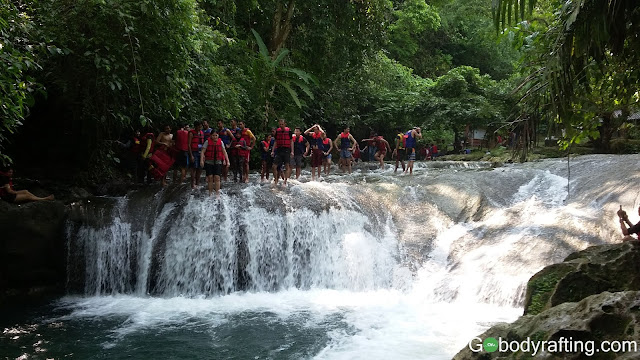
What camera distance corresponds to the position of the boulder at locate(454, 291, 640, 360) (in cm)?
348

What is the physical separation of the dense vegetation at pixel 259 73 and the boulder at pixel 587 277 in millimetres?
1566

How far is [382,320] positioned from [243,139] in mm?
6527

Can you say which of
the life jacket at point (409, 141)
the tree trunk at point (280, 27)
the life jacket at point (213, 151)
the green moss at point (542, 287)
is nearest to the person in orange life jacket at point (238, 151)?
the life jacket at point (213, 151)

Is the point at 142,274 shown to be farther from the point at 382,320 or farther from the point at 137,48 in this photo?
the point at 382,320

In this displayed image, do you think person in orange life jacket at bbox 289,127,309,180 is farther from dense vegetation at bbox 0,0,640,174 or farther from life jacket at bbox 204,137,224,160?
dense vegetation at bbox 0,0,640,174

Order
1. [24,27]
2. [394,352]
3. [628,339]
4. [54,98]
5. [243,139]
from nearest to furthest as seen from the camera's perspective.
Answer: [628,339] < [394,352] < [24,27] < [54,98] < [243,139]

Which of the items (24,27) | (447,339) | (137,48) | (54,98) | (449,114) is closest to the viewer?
(447,339)

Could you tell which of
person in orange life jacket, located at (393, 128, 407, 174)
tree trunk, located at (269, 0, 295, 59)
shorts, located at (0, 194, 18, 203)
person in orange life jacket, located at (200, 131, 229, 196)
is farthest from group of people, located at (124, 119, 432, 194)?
tree trunk, located at (269, 0, 295, 59)

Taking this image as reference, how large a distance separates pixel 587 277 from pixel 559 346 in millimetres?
2543

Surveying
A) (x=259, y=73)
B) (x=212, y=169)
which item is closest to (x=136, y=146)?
(x=212, y=169)

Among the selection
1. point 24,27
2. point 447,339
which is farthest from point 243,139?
point 447,339

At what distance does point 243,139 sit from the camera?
13055mm

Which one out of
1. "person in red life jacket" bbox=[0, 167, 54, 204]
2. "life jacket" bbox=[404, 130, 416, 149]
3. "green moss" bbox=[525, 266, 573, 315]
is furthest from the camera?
"life jacket" bbox=[404, 130, 416, 149]

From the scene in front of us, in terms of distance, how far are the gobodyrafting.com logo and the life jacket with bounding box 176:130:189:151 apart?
988cm
